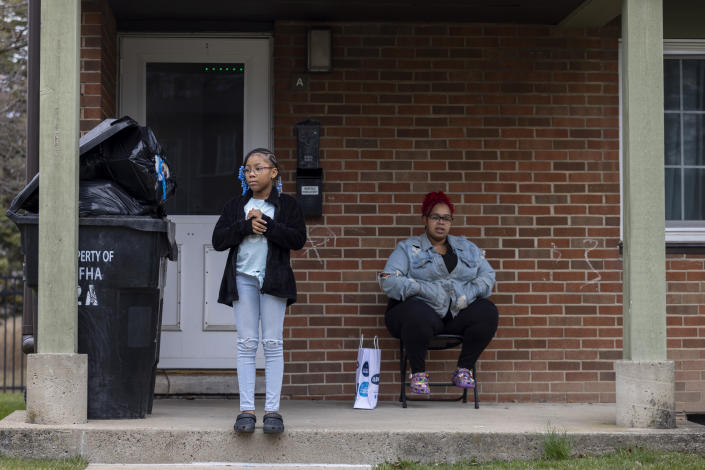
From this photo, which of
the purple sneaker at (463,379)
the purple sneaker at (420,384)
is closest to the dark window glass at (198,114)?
the purple sneaker at (420,384)

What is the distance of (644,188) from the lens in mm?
5234

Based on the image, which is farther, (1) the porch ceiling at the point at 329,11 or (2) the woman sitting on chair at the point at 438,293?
(1) the porch ceiling at the point at 329,11

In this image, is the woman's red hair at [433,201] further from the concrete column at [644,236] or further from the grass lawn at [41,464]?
the grass lawn at [41,464]

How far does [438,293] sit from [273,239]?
5.35 feet

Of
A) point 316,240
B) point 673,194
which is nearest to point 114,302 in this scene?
point 316,240

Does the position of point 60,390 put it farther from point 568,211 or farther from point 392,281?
point 568,211

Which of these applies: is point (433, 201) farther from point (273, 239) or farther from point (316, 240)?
point (273, 239)

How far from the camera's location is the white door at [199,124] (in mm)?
6766

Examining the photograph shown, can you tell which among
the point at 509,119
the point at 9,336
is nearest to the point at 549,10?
the point at 509,119

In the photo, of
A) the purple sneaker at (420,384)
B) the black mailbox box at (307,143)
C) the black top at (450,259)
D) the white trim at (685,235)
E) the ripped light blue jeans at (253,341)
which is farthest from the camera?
the white trim at (685,235)

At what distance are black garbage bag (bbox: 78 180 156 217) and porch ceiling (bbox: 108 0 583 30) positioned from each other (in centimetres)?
172

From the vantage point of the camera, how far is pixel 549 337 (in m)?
6.80

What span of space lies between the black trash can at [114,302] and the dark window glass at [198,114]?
1.76 meters

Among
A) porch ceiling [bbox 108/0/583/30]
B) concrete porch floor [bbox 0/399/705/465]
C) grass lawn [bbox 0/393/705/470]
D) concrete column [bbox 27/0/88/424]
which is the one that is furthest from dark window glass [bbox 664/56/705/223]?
concrete column [bbox 27/0/88/424]
